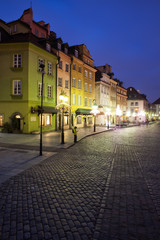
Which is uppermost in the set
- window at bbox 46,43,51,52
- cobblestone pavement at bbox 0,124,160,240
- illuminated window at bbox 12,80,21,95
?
window at bbox 46,43,51,52

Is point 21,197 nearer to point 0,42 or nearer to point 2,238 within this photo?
point 2,238

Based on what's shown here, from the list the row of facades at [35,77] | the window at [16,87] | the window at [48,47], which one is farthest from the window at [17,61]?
the window at [48,47]

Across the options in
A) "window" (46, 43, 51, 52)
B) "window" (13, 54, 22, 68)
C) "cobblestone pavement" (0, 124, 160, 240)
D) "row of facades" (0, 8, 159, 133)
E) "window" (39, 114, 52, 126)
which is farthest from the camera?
"window" (46, 43, 51, 52)

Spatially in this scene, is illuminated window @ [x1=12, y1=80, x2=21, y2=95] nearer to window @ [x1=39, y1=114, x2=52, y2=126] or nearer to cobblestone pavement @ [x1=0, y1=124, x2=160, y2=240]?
window @ [x1=39, y1=114, x2=52, y2=126]

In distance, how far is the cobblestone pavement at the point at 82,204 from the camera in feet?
10.9

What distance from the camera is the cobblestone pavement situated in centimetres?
331

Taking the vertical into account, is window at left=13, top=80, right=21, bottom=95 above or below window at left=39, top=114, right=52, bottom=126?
above

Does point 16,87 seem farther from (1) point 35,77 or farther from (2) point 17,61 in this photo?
(2) point 17,61

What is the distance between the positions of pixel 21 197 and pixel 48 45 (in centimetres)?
2359

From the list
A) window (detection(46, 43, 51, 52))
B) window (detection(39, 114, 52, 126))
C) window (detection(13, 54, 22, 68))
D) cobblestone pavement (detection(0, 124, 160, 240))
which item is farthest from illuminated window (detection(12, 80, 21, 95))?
cobblestone pavement (detection(0, 124, 160, 240))

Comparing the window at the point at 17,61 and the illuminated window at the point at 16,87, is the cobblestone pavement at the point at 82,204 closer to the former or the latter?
the illuminated window at the point at 16,87

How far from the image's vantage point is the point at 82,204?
4348 millimetres

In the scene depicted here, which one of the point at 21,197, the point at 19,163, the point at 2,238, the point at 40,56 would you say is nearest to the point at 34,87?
the point at 40,56

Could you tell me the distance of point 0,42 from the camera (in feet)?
68.4
